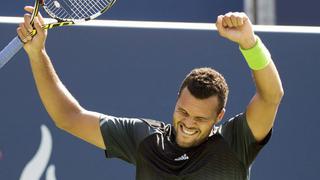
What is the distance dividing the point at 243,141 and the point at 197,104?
244 millimetres

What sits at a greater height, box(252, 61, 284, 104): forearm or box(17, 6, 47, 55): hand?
box(17, 6, 47, 55): hand

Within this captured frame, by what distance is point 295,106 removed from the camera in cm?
552

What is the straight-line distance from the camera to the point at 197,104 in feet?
11.6

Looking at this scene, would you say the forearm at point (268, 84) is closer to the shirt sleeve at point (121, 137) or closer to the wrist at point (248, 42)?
the wrist at point (248, 42)

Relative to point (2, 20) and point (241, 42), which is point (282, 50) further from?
point (241, 42)

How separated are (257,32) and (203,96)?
6.49 ft

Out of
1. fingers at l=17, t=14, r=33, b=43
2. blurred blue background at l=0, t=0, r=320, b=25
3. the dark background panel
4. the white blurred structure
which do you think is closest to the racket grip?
fingers at l=17, t=14, r=33, b=43

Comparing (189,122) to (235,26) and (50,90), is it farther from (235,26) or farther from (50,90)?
(50,90)

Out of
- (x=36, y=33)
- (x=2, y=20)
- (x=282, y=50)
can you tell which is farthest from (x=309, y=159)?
(x=36, y=33)

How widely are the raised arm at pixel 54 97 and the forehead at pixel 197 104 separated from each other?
0.39 m

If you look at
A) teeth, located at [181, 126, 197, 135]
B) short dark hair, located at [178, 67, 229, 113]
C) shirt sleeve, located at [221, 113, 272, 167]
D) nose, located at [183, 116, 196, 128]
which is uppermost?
short dark hair, located at [178, 67, 229, 113]

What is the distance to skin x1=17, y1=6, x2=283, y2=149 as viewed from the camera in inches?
133

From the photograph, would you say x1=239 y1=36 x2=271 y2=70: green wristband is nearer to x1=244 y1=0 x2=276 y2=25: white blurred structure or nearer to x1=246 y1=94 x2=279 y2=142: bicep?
x1=246 y1=94 x2=279 y2=142: bicep

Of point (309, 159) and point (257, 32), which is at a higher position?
point (257, 32)
